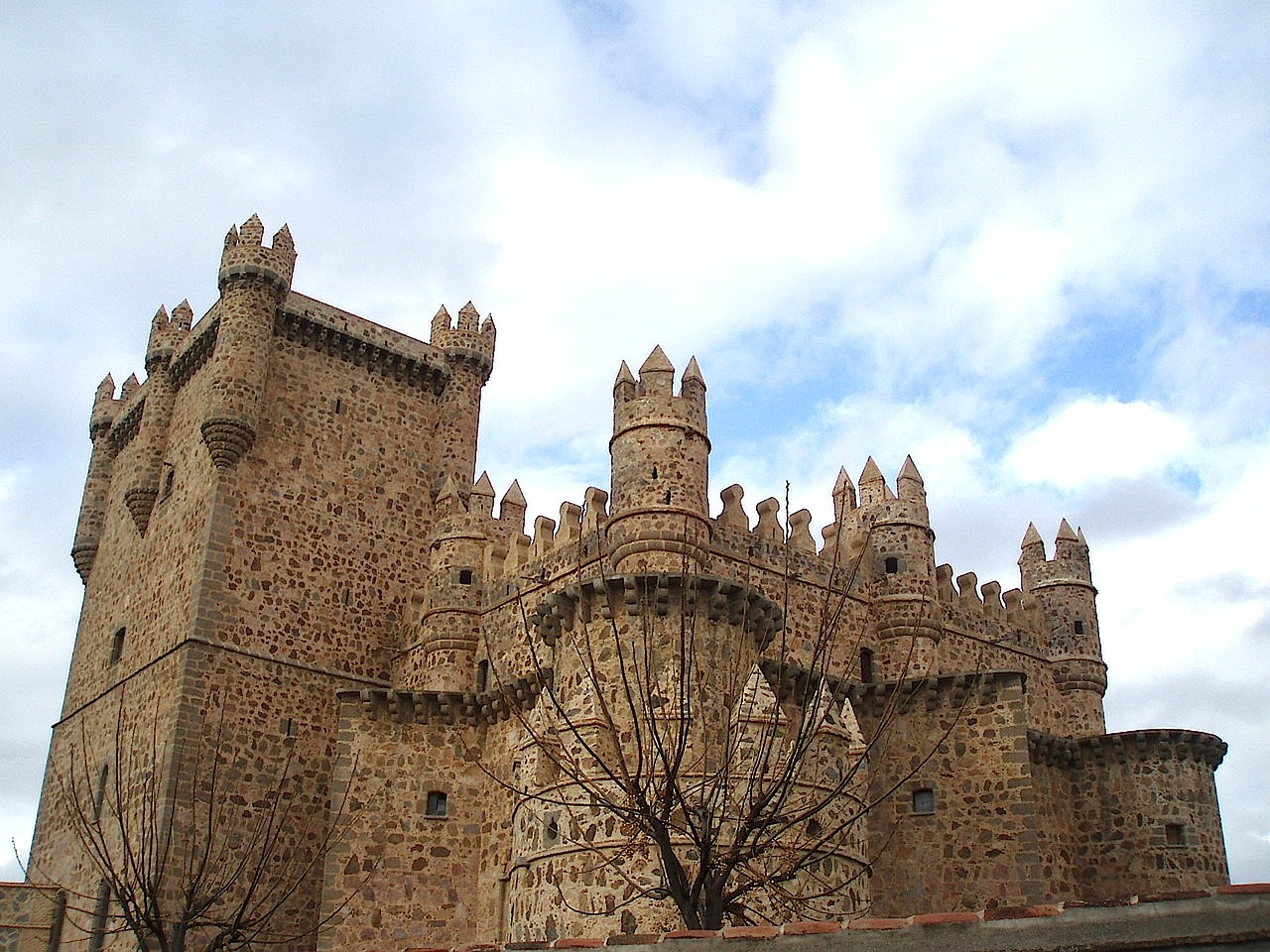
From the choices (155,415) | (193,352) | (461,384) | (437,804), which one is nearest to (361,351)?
(461,384)

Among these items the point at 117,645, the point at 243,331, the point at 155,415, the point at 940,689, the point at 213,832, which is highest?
the point at 243,331

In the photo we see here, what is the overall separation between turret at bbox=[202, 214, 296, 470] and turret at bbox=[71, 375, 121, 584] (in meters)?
6.72

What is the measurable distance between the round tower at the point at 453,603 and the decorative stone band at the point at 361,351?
14.4 feet

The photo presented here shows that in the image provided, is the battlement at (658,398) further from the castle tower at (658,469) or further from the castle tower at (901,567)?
the castle tower at (901,567)

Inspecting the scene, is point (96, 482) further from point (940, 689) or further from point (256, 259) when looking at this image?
point (940, 689)

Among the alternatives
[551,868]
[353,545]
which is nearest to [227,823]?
[353,545]

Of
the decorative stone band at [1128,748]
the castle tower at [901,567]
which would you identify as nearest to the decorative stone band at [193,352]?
the castle tower at [901,567]

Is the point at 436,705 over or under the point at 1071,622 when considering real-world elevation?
under

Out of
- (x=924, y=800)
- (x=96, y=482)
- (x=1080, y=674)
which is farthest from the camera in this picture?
(x=96, y=482)

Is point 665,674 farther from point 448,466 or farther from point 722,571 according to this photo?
point 448,466

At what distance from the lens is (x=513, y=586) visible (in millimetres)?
23453

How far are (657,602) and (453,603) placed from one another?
23.3 ft

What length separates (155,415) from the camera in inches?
1128

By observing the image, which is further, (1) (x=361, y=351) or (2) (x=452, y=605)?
(1) (x=361, y=351)
